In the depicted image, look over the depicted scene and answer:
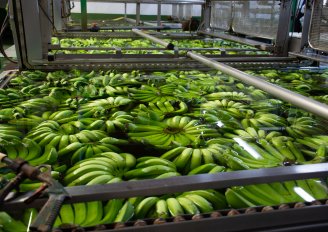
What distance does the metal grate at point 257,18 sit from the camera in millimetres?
5176

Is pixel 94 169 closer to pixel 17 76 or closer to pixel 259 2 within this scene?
pixel 17 76

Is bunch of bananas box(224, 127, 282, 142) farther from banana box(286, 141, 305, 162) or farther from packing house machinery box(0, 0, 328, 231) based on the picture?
banana box(286, 141, 305, 162)

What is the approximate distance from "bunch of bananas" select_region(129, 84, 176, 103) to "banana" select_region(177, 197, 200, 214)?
1.69 m

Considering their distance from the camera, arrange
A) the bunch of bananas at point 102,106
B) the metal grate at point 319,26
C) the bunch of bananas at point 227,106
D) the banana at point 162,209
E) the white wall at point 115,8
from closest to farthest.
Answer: the banana at point 162,209
the bunch of bananas at point 102,106
the bunch of bananas at point 227,106
the metal grate at point 319,26
the white wall at point 115,8

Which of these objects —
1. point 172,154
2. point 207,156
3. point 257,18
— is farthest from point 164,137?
point 257,18

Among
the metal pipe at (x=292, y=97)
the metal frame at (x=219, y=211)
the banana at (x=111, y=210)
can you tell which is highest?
the metal pipe at (x=292, y=97)

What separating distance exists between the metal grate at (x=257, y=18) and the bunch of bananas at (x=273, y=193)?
400cm

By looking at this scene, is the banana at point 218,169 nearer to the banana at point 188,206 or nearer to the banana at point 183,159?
the banana at point 183,159

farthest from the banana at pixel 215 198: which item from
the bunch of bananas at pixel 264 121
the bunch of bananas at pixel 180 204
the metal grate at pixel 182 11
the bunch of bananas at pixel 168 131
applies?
the metal grate at pixel 182 11

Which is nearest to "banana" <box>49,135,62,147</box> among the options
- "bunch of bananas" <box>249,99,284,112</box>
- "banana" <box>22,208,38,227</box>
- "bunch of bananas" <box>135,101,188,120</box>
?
"bunch of bananas" <box>135,101,188,120</box>

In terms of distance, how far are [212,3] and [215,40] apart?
116cm

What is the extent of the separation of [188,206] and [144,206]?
184 millimetres

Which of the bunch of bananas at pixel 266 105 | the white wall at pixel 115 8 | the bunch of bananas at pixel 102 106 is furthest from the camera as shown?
the white wall at pixel 115 8

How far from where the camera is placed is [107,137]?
87.2 inches
